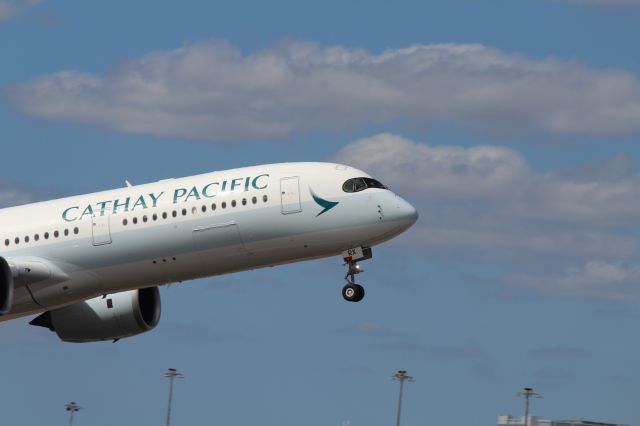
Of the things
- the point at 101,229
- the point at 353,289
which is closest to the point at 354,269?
the point at 353,289

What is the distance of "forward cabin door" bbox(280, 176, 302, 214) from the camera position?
60.0 m

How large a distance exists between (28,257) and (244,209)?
33.1ft

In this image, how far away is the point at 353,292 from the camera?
60875mm

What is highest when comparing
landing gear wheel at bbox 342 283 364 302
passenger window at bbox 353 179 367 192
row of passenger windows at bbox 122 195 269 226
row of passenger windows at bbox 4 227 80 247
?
passenger window at bbox 353 179 367 192

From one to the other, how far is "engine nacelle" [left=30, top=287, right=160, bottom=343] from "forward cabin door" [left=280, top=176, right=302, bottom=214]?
41.8 feet

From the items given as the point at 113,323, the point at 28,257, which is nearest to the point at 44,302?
the point at 28,257

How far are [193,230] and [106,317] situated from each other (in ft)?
36.2

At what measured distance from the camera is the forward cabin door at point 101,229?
61.9 meters

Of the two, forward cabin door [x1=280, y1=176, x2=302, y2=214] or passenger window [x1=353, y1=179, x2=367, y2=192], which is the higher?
passenger window [x1=353, y1=179, x2=367, y2=192]

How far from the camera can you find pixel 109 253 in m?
61.8

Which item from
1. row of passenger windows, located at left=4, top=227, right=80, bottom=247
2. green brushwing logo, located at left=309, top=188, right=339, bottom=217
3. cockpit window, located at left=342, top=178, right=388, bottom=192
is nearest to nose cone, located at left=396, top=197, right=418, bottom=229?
cockpit window, located at left=342, top=178, right=388, bottom=192

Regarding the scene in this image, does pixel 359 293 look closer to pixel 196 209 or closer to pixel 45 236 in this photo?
pixel 196 209

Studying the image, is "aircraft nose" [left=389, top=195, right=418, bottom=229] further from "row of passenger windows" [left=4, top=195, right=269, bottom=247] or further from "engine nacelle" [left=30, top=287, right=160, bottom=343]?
"engine nacelle" [left=30, top=287, right=160, bottom=343]

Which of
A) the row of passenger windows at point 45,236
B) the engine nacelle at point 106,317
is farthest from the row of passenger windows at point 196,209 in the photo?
the engine nacelle at point 106,317
